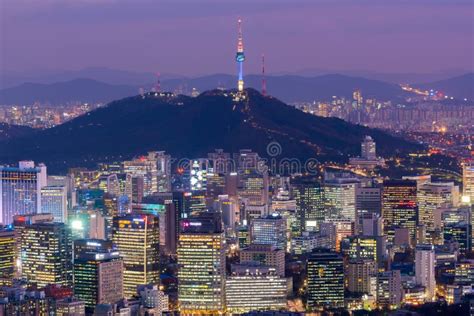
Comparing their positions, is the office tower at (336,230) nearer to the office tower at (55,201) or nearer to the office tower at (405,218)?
the office tower at (405,218)

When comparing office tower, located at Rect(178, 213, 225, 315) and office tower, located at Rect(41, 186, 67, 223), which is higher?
office tower, located at Rect(41, 186, 67, 223)

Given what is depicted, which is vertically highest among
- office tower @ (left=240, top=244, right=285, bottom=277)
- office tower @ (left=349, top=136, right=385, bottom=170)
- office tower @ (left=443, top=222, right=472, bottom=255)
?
office tower @ (left=349, top=136, right=385, bottom=170)

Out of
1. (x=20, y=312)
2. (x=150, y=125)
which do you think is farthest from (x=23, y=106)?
(x=20, y=312)

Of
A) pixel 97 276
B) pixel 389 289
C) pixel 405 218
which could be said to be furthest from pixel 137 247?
pixel 405 218

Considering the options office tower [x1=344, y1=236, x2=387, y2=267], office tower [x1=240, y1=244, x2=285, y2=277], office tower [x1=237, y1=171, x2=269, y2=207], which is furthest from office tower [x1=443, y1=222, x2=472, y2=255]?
office tower [x1=237, y1=171, x2=269, y2=207]

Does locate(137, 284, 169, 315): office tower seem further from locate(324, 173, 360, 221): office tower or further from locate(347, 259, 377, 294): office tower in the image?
locate(324, 173, 360, 221): office tower

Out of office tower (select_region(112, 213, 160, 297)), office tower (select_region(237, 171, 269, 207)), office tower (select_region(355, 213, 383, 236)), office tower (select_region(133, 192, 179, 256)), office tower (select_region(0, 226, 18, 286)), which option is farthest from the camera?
office tower (select_region(237, 171, 269, 207))

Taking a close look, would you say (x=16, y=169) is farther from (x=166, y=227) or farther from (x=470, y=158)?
(x=470, y=158)
